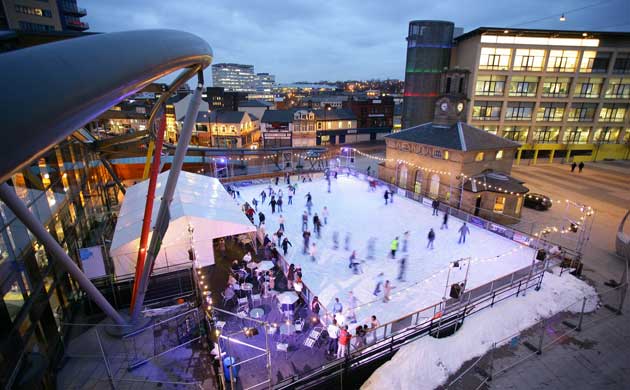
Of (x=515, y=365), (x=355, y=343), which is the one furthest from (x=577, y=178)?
(x=355, y=343)

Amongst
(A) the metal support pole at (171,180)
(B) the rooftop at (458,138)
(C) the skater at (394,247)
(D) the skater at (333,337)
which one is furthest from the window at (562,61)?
(A) the metal support pole at (171,180)

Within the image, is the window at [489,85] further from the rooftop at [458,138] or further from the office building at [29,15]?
the office building at [29,15]

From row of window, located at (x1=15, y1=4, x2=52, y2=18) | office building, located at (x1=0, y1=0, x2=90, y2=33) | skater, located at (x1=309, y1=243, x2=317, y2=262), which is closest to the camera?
skater, located at (x1=309, y1=243, x2=317, y2=262)

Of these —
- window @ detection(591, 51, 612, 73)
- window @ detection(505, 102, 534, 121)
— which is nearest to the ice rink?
window @ detection(505, 102, 534, 121)

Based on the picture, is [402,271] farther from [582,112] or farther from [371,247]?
[582,112]

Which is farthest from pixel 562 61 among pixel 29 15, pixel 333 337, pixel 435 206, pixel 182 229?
pixel 29 15

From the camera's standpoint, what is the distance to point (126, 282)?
12.5 m

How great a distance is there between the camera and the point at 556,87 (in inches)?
1566

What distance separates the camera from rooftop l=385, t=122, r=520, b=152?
24.8 meters

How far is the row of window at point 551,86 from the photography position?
39156mm

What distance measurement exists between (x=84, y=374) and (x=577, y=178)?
4449 centimetres

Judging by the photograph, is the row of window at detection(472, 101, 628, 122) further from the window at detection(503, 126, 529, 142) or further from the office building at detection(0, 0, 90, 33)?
the office building at detection(0, 0, 90, 33)

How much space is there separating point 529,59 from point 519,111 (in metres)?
6.19

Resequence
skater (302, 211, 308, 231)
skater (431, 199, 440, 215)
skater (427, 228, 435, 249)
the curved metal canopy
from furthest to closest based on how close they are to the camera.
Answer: skater (431, 199, 440, 215), skater (302, 211, 308, 231), skater (427, 228, 435, 249), the curved metal canopy
